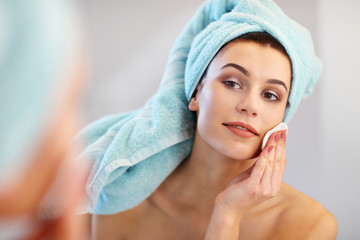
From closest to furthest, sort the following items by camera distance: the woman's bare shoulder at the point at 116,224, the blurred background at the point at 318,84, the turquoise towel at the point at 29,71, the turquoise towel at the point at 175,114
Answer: the turquoise towel at the point at 29,71, the turquoise towel at the point at 175,114, the woman's bare shoulder at the point at 116,224, the blurred background at the point at 318,84

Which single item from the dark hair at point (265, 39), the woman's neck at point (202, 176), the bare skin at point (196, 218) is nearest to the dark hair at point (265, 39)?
the dark hair at point (265, 39)

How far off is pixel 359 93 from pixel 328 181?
41 centimetres

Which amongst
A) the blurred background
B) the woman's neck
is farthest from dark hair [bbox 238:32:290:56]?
the blurred background

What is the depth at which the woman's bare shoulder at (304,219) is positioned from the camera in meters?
1.11

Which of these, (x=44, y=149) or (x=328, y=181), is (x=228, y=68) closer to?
(x=44, y=149)

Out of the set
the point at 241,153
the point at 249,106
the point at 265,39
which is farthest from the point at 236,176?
the point at 265,39

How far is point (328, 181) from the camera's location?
1.60m

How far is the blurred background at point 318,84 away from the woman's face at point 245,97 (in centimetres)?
63

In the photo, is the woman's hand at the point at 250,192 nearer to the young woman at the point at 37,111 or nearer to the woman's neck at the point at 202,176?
the woman's neck at the point at 202,176

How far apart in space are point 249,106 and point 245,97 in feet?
0.10

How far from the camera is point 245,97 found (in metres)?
1.03

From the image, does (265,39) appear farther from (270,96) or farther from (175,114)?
(175,114)

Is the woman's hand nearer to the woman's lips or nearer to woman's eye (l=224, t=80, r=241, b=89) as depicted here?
the woman's lips

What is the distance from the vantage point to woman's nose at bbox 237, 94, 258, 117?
1.01 metres
